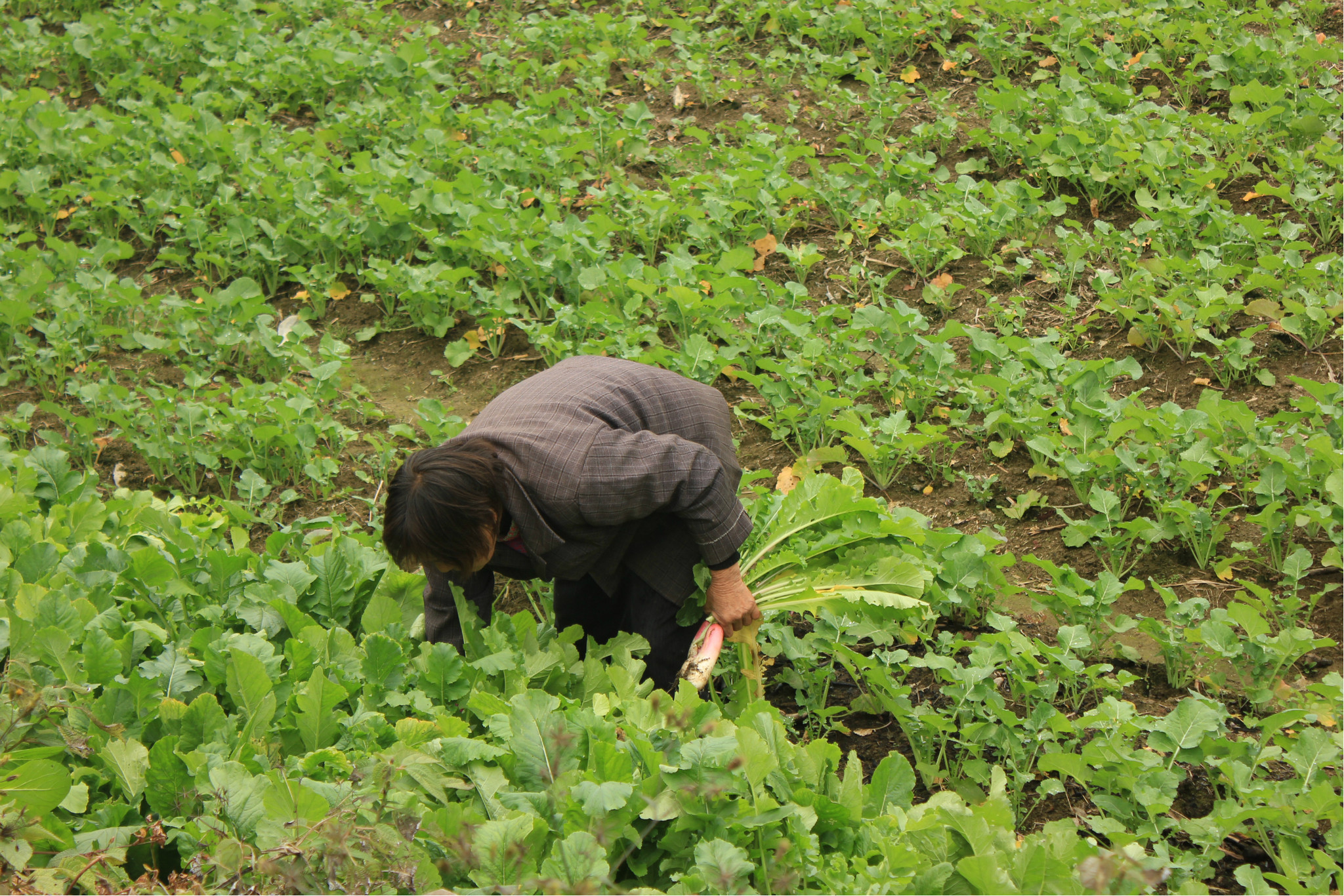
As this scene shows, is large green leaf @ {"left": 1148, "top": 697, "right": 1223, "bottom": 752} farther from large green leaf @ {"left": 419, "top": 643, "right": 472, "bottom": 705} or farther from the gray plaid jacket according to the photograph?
large green leaf @ {"left": 419, "top": 643, "right": 472, "bottom": 705}

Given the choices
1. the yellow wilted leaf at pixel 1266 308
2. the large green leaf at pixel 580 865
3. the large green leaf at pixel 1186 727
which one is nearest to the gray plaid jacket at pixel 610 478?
the large green leaf at pixel 580 865

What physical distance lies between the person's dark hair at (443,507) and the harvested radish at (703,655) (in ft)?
2.19

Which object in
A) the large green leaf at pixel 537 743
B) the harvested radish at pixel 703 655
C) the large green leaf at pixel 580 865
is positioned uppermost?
the large green leaf at pixel 580 865

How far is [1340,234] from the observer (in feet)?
15.1

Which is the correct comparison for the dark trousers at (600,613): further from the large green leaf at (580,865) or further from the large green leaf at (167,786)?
the large green leaf at (580,865)

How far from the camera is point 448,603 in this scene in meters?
2.90

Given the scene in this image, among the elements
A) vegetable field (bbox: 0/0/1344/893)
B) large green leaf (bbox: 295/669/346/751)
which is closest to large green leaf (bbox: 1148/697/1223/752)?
vegetable field (bbox: 0/0/1344/893)

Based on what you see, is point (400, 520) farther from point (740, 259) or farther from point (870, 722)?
point (740, 259)

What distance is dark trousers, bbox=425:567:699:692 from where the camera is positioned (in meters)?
2.90

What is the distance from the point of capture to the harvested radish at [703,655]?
2816mm

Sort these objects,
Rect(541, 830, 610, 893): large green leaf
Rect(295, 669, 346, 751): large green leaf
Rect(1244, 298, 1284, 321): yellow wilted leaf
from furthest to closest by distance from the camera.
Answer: Rect(1244, 298, 1284, 321): yellow wilted leaf → Rect(295, 669, 346, 751): large green leaf → Rect(541, 830, 610, 893): large green leaf

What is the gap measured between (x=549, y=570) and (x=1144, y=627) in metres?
1.66

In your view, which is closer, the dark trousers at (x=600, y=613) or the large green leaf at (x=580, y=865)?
the large green leaf at (x=580, y=865)

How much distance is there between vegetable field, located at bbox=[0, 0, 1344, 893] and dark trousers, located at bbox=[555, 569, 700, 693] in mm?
119
